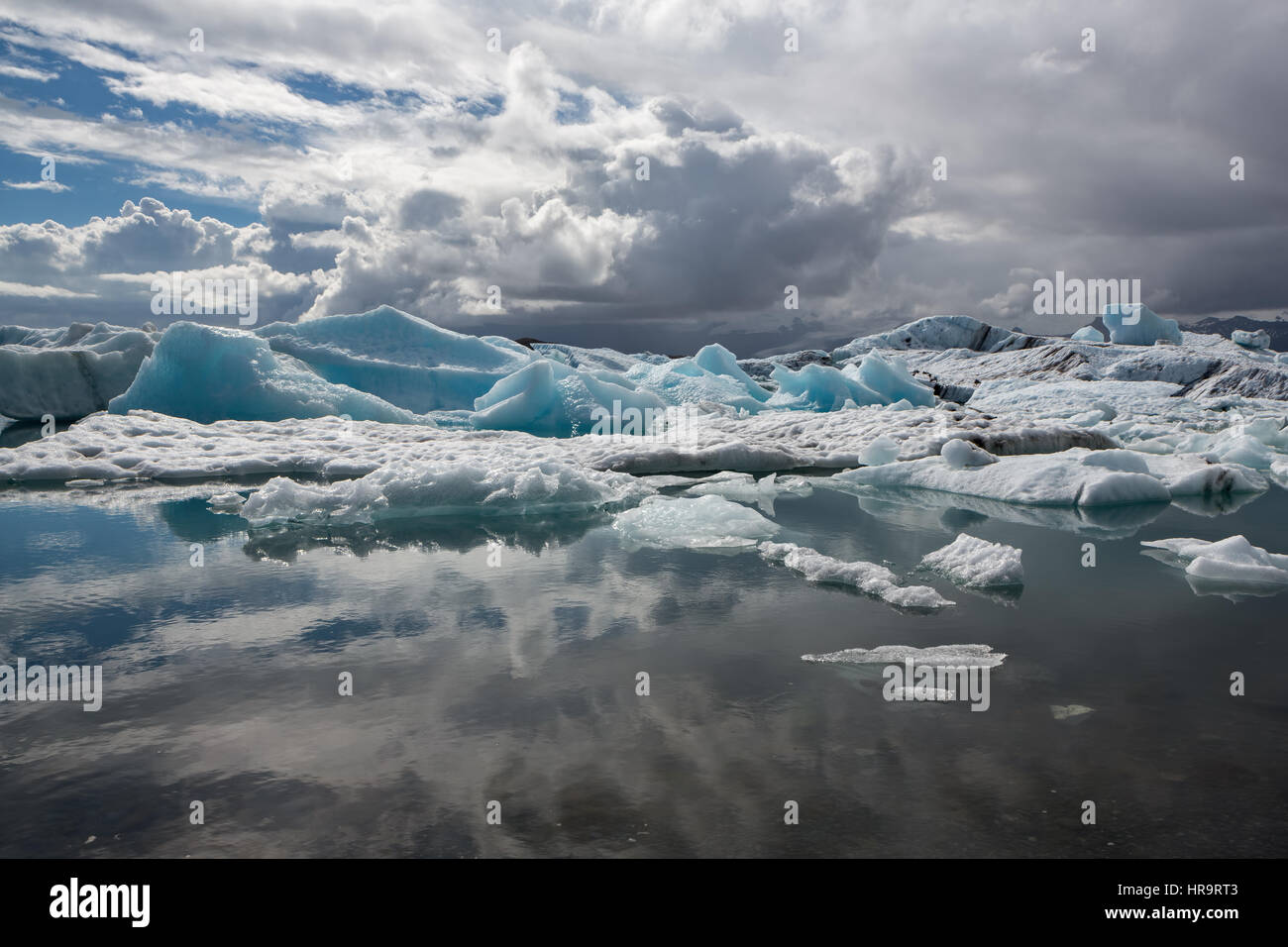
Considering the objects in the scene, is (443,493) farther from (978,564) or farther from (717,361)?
(717,361)

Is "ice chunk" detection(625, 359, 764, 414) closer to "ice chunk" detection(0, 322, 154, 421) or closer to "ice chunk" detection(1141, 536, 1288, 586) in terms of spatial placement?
"ice chunk" detection(0, 322, 154, 421)

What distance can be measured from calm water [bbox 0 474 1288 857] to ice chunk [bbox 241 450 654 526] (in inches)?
87.3

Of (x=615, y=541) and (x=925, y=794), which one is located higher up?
(x=615, y=541)

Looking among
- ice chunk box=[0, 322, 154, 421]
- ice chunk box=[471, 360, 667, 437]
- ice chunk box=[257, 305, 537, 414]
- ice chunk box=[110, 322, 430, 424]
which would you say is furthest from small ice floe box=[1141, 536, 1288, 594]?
ice chunk box=[0, 322, 154, 421]

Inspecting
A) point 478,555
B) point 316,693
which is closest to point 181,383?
point 478,555

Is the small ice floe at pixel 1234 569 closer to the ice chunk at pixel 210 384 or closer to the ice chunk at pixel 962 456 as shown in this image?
the ice chunk at pixel 962 456

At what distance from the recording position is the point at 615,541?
8.41 m

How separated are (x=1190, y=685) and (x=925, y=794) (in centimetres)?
216

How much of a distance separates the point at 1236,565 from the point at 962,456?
6.41 meters

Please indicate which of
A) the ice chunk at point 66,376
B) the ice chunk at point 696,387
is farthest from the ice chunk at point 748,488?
the ice chunk at point 66,376

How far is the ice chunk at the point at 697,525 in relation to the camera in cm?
816

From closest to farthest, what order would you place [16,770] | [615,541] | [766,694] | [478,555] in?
1. [16,770]
2. [766,694]
3. [478,555]
4. [615,541]

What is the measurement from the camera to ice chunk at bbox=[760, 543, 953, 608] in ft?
19.4
